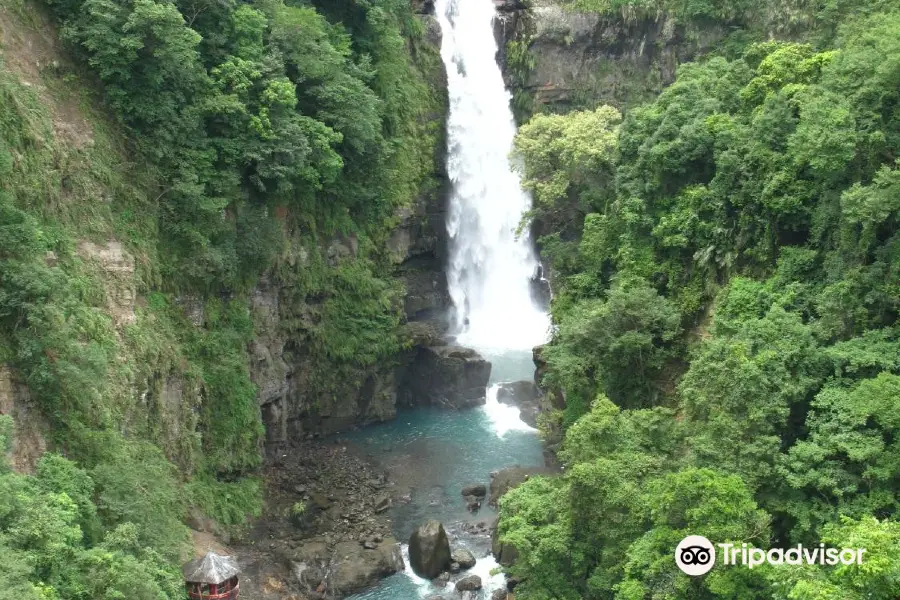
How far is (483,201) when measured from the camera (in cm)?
4034

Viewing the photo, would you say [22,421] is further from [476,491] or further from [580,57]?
[580,57]

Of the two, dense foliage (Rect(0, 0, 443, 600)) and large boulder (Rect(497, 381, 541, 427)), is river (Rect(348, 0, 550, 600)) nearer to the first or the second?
large boulder (Rect(497, 381, 541, 427))

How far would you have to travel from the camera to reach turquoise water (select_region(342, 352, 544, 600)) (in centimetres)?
2494

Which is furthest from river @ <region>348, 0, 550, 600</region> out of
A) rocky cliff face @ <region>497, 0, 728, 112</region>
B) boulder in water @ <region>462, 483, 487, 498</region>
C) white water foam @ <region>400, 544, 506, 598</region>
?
white water foam @ <region>400, 544, 506, 598</region>

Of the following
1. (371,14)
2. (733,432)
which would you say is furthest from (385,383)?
(733,432)

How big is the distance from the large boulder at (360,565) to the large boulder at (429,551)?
1.96ft

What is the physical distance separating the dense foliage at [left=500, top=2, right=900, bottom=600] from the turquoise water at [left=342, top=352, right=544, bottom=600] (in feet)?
12.2

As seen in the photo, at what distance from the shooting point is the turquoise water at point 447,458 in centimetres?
2494

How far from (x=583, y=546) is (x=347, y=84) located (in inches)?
749

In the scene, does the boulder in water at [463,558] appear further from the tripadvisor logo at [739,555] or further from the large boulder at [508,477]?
the tripadvisor logo at [739,555]

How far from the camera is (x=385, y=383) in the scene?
3534 cm

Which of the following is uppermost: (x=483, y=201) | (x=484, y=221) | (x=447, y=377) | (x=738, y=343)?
(x=738, y=343)

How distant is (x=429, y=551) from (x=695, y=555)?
10.8 meters

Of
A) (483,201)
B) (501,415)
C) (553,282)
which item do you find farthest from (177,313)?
(483,201)
